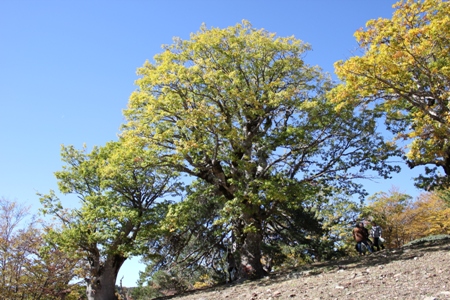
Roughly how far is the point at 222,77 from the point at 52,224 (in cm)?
1133

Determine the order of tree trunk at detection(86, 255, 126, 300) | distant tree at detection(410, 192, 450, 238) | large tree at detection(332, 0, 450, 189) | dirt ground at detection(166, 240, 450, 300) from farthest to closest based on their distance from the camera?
distant tree at detection(410, 192, 450, 238) < tree trunk at detection(86, 255, 126, 300) < large tree at detection(332, 0, 450, 189) < dirt ground at detection(166, 240, 450, 300)

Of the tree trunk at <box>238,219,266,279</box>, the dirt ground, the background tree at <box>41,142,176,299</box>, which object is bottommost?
the dirt ground

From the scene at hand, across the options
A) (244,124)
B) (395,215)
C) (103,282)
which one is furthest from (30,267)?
(395,215)

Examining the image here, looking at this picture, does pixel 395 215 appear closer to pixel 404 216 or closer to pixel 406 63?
pixel 404 216

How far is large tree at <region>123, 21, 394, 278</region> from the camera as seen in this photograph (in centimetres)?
1036

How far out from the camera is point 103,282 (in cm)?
1483

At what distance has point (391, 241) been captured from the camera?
86.2 feet

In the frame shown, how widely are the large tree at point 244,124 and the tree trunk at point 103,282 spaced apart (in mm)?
6745

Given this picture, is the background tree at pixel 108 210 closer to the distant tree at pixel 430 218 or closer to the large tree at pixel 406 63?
the large tree at pixel 406 63

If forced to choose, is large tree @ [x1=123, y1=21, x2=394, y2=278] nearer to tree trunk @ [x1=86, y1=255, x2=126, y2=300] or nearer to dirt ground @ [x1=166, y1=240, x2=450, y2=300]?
dirt ground @ [x1=166, y1=240, x2=450, y2=300]

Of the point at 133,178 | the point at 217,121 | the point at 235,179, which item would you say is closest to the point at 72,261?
the point at 133,178

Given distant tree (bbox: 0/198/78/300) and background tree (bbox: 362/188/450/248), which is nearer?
distant tree (bbox: 0/198/78/300)

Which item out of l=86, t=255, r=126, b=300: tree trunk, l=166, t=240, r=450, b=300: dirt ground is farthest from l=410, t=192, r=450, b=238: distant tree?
l=86, t=255, r=126, b=300: tree trunk

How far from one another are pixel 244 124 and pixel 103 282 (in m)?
9.89
